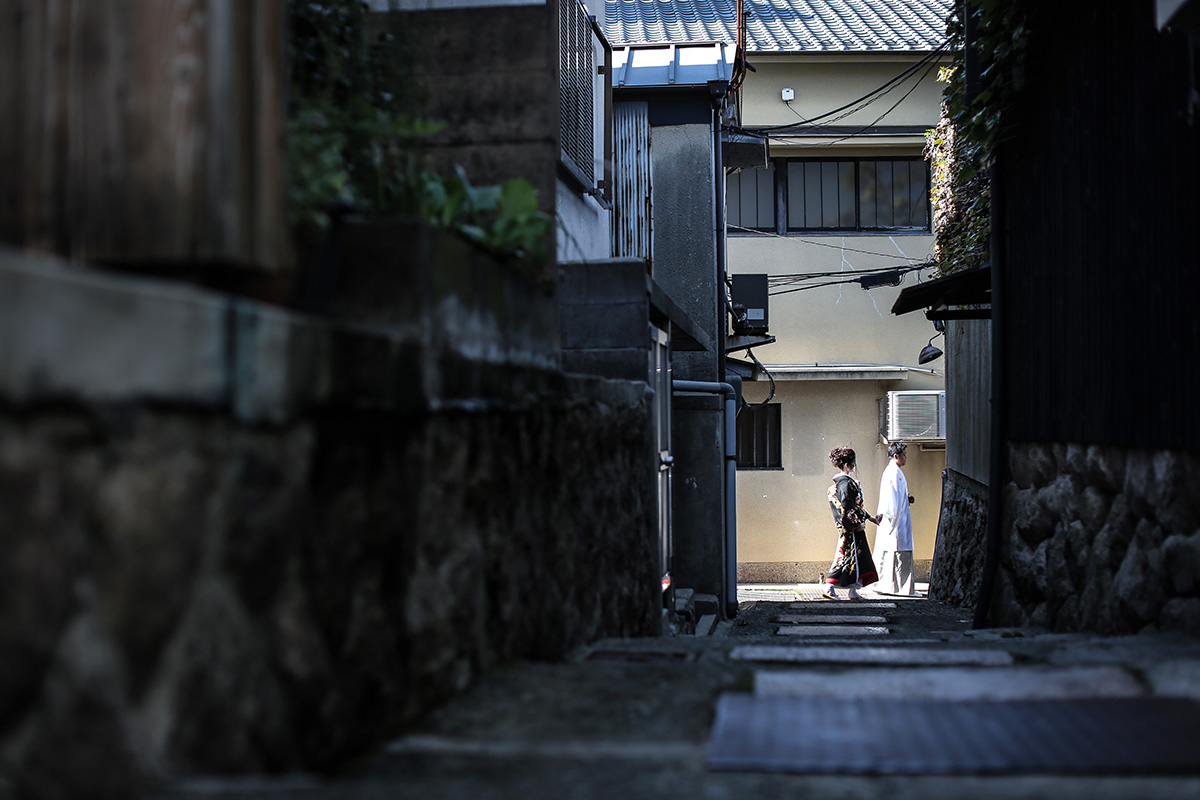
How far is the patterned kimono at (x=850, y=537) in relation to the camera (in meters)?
11.4

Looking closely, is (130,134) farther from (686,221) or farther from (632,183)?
(686,221)

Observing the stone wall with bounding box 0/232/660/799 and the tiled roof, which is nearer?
the stone wall with bounding box 0/232/660/799

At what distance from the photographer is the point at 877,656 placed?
12.8 feet

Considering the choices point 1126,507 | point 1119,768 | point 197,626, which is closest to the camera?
point 197,626

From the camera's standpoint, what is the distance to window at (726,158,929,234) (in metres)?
17.5

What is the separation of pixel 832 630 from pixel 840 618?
3.42 ft

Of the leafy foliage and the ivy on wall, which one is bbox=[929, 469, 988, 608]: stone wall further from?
the leafy foliage

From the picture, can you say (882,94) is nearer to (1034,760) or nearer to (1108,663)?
(1108,663)

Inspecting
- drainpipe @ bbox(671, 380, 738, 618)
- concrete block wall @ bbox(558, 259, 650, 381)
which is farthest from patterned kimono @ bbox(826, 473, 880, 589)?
concrete block wall @ bbox(558, 259, 650, 381)

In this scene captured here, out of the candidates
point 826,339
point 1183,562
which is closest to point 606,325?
point 1183,562

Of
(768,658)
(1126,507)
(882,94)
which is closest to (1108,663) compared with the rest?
(768,658)

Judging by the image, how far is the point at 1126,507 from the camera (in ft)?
16.9

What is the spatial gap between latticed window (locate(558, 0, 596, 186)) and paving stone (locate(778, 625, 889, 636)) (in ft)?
12.5

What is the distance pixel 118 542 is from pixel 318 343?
2.08 ft
